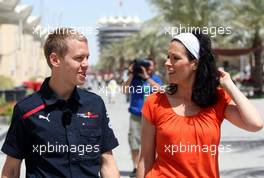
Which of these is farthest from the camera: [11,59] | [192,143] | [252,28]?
[11,59]

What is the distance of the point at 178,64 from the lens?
12.1 ft

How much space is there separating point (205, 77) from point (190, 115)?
22cm

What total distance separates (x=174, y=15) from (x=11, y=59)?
22.3 metres

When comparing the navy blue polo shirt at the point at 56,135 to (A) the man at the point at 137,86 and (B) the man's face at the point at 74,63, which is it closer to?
(B) the man's face at the point at 74,63

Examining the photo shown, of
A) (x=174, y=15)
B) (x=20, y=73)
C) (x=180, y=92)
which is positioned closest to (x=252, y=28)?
(x=174, y=15)

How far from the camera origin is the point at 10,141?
3.38 m

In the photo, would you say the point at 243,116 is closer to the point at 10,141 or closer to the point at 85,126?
the point at 85,126

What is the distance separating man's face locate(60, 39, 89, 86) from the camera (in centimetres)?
334

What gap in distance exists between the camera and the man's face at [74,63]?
3340 mm

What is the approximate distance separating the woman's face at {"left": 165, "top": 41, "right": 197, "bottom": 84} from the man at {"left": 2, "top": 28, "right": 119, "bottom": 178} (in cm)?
51

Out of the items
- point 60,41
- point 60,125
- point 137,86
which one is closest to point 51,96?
point 60,125

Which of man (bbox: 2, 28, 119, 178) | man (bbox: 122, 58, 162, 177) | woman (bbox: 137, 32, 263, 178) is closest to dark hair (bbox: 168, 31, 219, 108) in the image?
woman (bbox: 137, 32, 263, 178)

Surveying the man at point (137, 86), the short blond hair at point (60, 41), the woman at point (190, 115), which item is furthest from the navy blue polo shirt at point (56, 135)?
the man at point (137, 86)

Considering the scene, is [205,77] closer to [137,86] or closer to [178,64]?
[178,64]
